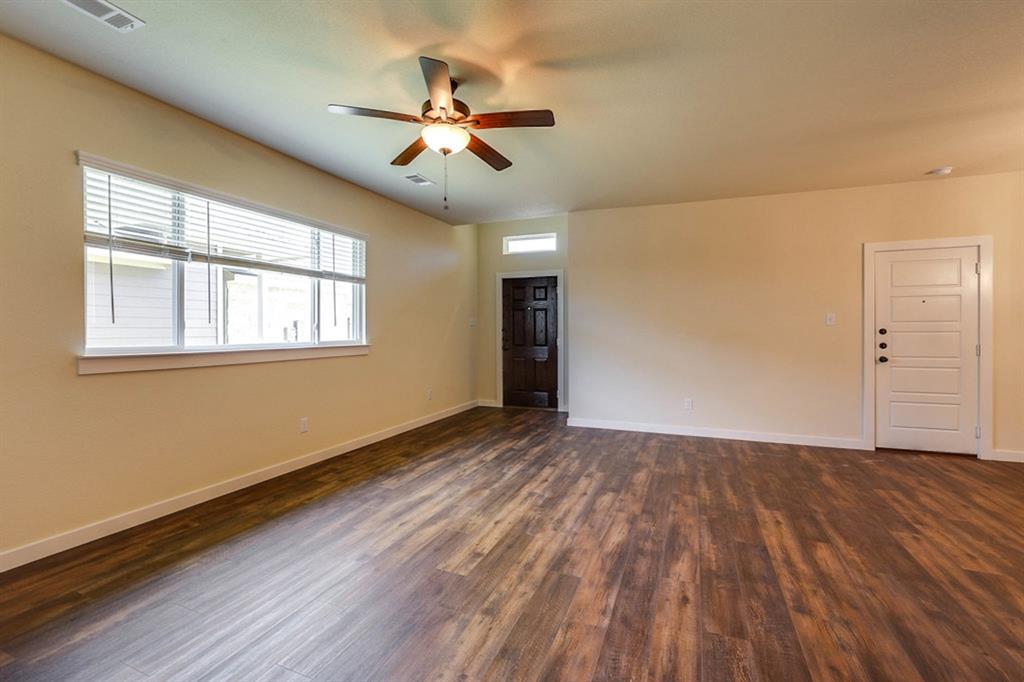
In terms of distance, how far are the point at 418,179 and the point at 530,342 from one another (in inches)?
121

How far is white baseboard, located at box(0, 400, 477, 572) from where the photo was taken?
210 cm

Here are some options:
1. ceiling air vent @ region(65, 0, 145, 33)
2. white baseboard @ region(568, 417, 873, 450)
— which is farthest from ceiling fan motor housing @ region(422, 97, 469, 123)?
white baseboard @ region(568, 417, 873, 450)

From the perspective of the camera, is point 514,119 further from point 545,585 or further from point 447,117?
point 545,585

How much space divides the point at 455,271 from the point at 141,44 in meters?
3.96

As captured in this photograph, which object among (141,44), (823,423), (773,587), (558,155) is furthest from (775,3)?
(823,423)

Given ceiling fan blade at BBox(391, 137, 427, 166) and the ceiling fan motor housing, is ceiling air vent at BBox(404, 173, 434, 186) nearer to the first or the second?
ceiling fan blade at BBox(391, 137, 427, 166)

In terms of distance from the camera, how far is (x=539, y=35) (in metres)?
1.98

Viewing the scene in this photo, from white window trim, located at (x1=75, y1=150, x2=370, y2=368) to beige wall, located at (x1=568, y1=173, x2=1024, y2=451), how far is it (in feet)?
9.81

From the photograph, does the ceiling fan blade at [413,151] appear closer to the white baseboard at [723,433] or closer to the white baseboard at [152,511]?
the white baseboard at [152,511]

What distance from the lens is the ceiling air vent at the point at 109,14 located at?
1.79m

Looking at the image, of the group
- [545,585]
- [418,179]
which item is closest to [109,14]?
[418,179]

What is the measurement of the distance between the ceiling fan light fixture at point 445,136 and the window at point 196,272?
5.71 feet

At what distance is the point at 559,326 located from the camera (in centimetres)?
610

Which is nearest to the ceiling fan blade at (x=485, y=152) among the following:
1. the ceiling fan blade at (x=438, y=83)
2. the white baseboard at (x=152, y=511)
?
the ceiling fan blade at (x=438, y=83)
